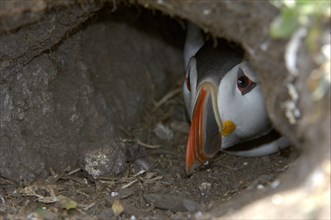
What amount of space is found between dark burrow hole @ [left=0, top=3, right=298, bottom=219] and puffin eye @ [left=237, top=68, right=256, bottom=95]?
400 mm

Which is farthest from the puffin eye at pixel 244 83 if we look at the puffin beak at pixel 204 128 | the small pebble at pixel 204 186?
the small pebble at pixel 204 186

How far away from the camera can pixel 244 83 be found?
3.22m

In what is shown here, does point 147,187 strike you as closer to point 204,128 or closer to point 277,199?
point 204,128

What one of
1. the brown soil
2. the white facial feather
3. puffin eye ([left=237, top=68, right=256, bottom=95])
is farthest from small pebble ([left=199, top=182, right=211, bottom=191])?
puffin eye ([left=237, top=68, right=256, bottom=95])

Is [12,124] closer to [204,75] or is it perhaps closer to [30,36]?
[30,36]

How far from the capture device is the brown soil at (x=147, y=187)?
111 inches

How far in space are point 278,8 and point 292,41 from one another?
20 centimetres

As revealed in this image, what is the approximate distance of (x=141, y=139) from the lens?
3879mm

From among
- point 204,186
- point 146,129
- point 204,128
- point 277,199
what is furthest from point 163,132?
point 277,199

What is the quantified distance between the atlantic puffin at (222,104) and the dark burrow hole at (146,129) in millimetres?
167

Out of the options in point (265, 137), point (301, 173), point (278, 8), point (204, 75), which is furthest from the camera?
point (265, 137)

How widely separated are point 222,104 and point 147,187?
1.87 feet

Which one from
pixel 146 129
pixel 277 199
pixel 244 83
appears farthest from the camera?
pixel 146 129

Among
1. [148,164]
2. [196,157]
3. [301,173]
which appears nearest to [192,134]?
[196,157]
